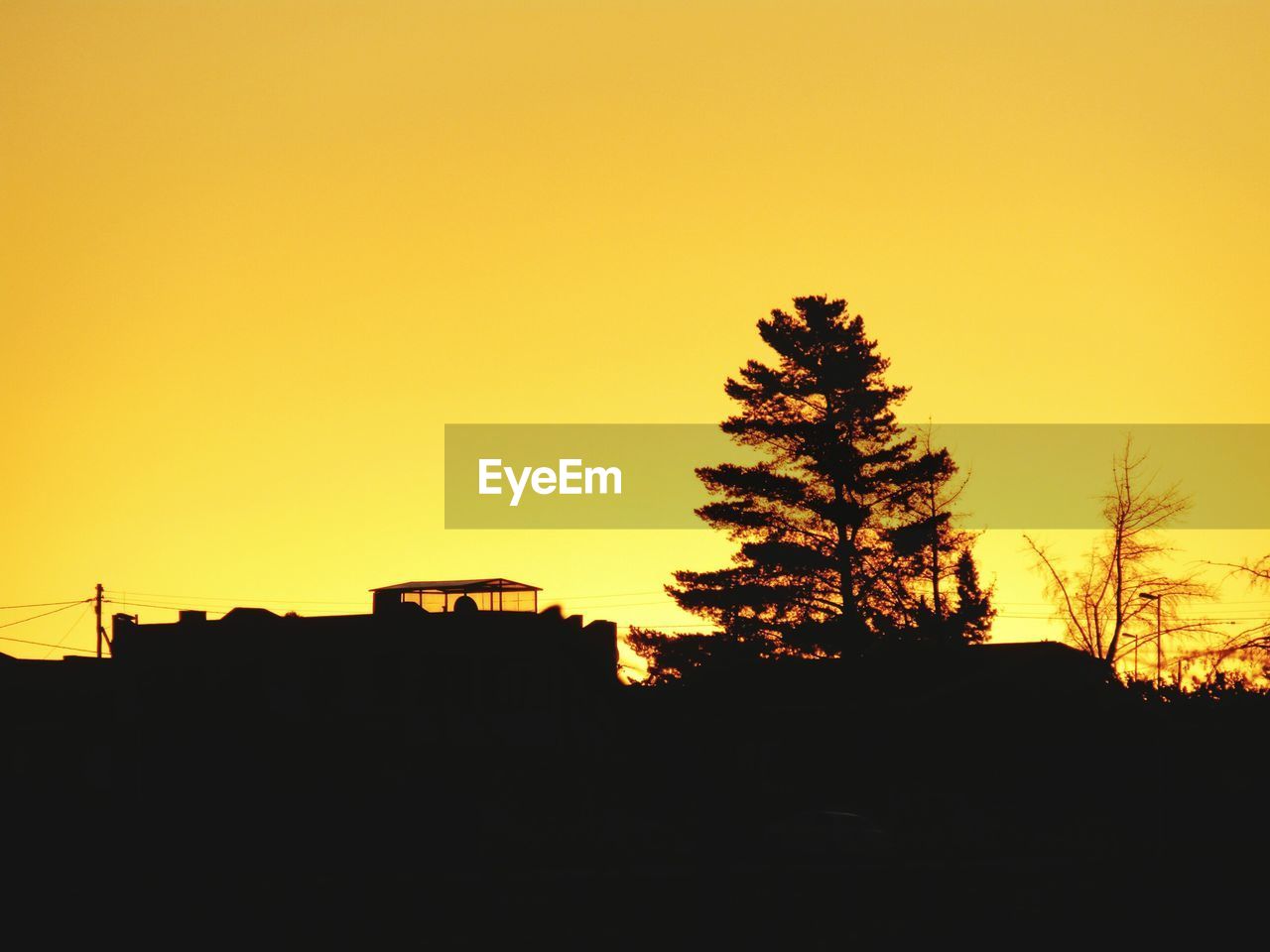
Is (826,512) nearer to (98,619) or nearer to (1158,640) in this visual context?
(1158,640)

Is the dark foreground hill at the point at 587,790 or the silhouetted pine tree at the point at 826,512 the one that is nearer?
the dark foreground hill at the point at 587,790

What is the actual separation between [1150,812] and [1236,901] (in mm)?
14098

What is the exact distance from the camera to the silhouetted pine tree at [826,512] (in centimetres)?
6156

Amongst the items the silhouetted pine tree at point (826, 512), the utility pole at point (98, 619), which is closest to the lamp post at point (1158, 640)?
the silhouetted pine tree at point (826, 512)

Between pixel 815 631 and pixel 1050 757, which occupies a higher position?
pixel 815 631

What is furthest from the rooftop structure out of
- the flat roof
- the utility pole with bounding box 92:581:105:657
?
the utility pole with bounding box 92:581:105:657

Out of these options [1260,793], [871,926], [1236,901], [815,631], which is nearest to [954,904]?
[871,926]

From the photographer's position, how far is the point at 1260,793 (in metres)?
36.2

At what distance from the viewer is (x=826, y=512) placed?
205ft

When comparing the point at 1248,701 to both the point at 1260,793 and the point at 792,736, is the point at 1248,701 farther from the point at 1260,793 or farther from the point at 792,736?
the point at 792,736

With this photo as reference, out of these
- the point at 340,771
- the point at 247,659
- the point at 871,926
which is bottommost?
the point at 871,926

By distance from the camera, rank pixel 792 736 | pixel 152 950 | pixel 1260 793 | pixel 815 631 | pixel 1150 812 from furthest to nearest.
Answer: pixel 815 631 < pixel 792 736 < pixel 1150 812 < pixel 1260 793 < pixel 152 950

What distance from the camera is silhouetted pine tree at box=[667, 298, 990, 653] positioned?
61.6 meters

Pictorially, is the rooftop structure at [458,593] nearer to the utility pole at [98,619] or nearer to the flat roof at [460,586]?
the flat roof at [460,586]
